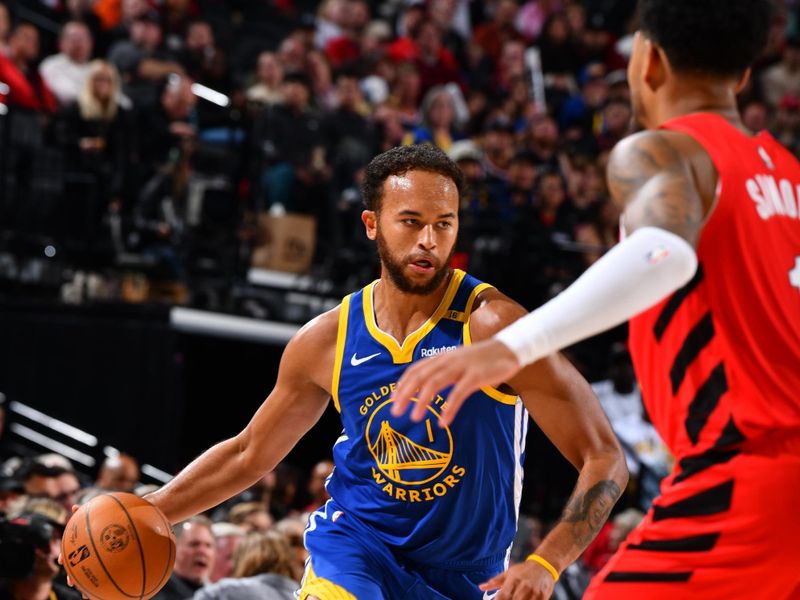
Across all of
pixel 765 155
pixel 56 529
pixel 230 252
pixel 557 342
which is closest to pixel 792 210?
pixel 765 155

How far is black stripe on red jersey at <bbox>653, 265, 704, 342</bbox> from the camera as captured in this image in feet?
8.43

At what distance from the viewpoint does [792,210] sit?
8.71 feet

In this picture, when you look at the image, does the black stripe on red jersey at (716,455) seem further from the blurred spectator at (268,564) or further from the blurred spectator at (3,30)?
the blurred spectator at (3,30)

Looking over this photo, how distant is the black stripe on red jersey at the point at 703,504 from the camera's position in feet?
8.37

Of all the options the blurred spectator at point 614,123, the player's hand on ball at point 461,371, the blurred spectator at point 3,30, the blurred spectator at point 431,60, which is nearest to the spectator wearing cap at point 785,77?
the blurred spectator at point 614,123

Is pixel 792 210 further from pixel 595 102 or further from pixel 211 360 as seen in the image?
pixel 595 102

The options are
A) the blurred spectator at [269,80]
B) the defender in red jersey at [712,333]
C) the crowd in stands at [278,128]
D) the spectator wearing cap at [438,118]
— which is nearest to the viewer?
the defender in red jersey at [712,333]

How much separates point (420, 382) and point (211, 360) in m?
8.56

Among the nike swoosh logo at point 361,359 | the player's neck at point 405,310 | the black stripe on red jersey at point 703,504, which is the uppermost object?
the player's neck at point 405,310

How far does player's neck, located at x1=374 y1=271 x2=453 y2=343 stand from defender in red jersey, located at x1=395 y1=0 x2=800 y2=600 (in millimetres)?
1319

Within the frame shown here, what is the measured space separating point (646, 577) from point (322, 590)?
4.53 feet

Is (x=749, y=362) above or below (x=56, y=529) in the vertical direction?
above

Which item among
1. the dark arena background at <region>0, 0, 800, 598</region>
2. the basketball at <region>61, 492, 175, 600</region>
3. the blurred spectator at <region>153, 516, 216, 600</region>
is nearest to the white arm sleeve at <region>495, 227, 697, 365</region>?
the basketball at <region>61, 492, 175, 600</region>

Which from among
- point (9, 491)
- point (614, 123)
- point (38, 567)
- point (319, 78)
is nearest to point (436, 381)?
point (38, 567)
